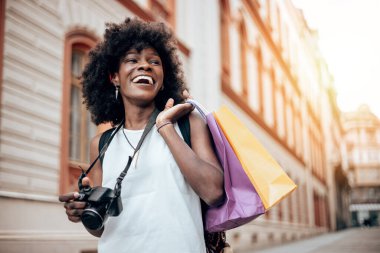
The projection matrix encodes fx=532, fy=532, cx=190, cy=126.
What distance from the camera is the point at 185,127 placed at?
2.10 m

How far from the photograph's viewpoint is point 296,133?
28.6m

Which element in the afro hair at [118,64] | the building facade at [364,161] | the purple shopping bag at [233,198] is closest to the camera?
the purple shopping bag at [233,198]

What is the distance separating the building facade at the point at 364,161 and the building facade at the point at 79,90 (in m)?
65.5

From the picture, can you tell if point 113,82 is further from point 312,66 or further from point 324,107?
point 324,107

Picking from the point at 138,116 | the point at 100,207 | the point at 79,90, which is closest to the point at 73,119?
the point at 79,90

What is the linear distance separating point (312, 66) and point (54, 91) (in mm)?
32375

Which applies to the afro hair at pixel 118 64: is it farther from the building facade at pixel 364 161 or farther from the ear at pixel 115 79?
the building facade at pixel 364 161

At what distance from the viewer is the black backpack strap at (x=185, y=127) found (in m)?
2.08

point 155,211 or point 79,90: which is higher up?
point 79,90

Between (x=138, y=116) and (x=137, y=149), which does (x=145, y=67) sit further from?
(x=137, y=149)

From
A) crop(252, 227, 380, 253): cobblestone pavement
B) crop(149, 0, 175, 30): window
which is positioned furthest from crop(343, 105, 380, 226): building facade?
crop(149, 0, 175, 30): window

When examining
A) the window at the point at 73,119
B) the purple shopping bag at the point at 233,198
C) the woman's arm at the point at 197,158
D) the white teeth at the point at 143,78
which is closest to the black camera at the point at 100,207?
the woman's arm at the point at 197,158

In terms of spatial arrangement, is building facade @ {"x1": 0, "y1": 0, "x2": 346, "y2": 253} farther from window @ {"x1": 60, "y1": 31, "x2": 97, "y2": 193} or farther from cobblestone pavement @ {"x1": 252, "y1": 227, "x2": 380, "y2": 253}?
cobblestone pavement @ {"x1": 252, "y1": 227, "x2": 380, "y2": 253}

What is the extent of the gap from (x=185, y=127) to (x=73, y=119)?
6.15 meters
